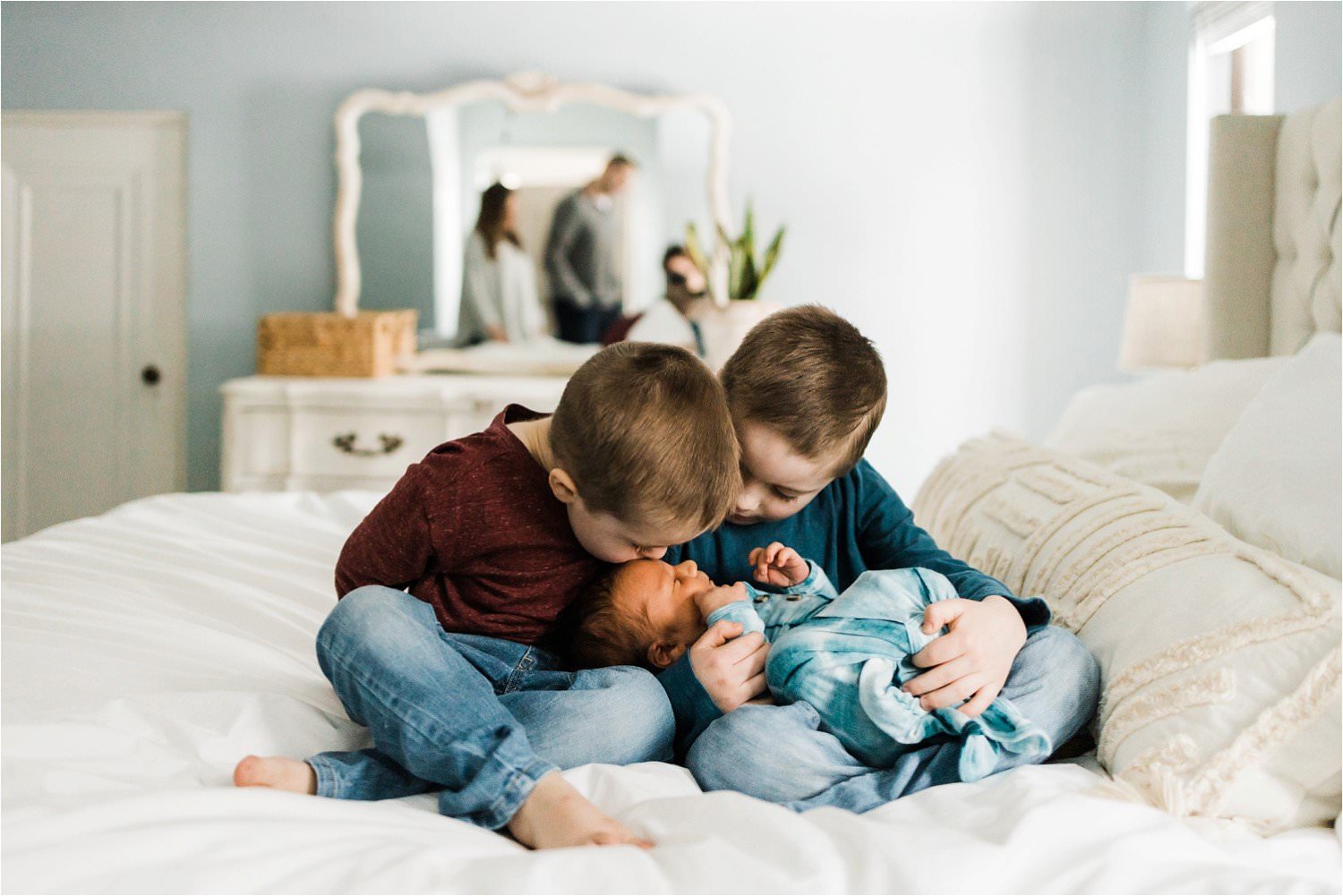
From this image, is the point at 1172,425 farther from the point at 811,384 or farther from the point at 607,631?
the point at 607,631

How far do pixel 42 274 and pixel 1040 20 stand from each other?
3379mm

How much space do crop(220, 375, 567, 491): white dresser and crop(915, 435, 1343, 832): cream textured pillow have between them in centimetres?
215

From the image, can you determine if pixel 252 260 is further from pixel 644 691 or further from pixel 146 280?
pixel 644 691

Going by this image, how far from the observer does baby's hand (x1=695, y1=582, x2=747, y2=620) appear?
1221mm

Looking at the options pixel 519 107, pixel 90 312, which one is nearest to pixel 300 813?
pixel 519 107

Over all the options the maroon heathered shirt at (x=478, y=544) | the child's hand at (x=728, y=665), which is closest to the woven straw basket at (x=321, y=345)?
the maroon heathered shirt at (x=478, y=544)

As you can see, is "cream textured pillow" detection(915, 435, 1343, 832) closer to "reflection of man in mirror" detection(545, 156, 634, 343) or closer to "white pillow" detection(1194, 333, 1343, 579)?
"white pillow" detection(1194, 333, 1343, 579)

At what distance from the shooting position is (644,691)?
1.09 m

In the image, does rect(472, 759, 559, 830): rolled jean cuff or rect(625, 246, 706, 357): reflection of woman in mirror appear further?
rect(625, 246, 706, 357): reflection of woman in mirror

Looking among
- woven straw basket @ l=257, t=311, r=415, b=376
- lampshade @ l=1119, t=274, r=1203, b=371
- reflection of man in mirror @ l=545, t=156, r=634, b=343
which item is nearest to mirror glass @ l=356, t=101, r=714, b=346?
reflection of man in mirror @ l=545, t=156, r=634, b=343

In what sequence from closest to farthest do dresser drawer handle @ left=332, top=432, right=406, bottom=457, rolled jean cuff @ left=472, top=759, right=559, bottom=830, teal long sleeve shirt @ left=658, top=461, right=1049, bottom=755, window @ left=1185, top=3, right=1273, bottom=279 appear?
rolled jean cuff @ left=472, top=759, right=559, bottom=830, teal long sleeve shirt @ left=658, top=461, right=1049, bottom=755, window @ left=1185, top=3, right=1273, bottom=279, dresser drawer handle @ left=332, top=432, right=406, bottom=457

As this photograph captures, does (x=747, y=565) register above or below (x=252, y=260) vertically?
below

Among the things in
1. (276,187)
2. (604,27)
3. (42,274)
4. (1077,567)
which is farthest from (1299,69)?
(42,274)

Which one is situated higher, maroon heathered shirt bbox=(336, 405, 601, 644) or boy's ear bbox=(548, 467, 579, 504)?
boy's ear bbox=(548, 467, 579, 504)
